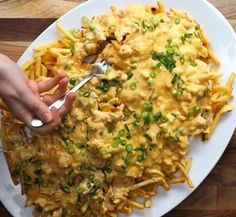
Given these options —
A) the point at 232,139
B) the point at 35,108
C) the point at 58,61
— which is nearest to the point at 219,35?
the point at 232,139

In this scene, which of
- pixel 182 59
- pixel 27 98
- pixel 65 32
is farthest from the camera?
pixel 65 32

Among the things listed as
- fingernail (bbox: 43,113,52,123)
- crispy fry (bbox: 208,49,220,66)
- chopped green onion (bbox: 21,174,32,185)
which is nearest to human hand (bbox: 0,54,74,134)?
fingernail (bbox: 43,113,52,123)

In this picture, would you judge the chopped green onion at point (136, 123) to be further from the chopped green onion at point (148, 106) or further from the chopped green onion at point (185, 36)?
the chopped green onion at point (185, 36)

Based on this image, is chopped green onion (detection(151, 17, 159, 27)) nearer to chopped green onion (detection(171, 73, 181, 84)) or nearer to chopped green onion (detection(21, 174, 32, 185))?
chopped green onion (detection(171, 73, 181, 84))

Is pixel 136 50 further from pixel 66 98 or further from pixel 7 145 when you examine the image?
pixel 7 145

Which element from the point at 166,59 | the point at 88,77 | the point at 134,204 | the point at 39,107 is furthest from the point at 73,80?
the point at 134,204

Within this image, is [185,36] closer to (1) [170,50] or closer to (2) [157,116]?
(1) [170,50]

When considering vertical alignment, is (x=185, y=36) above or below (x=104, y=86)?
above
